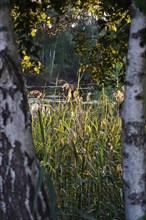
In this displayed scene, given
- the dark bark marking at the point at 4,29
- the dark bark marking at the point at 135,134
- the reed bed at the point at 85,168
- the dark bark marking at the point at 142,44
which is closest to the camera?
the dark bark marking at the point at 4,29

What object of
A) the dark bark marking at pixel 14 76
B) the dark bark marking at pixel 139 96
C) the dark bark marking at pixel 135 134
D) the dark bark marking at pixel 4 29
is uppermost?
the dark bark marking at pixel 4 29

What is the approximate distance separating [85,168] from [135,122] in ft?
5.26

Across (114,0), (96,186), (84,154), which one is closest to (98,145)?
(84,154)

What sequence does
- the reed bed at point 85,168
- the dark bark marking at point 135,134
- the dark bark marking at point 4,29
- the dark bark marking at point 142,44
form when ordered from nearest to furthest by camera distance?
the dark bark marking at point 4,29, the dark bark marking at point 142,44, the dark bark marking at point 135,134, the reed bed at point 85,168

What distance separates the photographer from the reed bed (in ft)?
12.5

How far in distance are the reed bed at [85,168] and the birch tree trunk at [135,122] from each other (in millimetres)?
527

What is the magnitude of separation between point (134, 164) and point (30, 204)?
0.60 m

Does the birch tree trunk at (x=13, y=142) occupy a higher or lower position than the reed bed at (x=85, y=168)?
higher

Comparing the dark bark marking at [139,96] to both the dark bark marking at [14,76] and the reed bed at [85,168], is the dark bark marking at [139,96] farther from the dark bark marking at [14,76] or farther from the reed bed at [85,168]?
the reed bed at [85,168]

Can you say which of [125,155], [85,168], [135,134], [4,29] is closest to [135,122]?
[135,134]

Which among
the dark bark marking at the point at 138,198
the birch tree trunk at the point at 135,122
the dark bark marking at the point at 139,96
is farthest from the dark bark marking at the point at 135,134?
the dark bark marking at the point at 138,198

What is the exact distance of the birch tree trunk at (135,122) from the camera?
9.01ft

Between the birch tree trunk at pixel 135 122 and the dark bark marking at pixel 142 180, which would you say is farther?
the dark bark marking at pixel 142 180

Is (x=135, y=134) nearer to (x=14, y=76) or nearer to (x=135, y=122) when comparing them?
(x=135, y=122)
